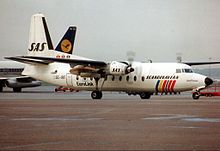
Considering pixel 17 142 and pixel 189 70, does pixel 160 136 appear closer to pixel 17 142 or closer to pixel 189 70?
pixel 17 142

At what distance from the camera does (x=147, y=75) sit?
46.6m

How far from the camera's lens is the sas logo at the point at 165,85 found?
4591cm

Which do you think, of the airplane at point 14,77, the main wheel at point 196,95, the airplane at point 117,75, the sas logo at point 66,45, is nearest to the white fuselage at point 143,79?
the airplane at point 117,75

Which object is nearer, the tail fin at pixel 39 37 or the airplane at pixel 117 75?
the airplane at pixel 117 75

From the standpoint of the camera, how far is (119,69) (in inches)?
1853

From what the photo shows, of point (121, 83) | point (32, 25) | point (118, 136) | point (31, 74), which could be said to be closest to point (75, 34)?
point (32, 25)

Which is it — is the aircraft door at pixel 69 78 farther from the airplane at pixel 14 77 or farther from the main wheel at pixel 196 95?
the airplane at pixel 14 77

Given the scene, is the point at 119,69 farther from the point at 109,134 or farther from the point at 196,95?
the point at 109,134

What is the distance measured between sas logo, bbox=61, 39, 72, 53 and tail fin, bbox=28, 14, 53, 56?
142 inches

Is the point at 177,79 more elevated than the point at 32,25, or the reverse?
the point at 32,25

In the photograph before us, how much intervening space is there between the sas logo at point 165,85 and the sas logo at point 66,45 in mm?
15586

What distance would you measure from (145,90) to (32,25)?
15.3m

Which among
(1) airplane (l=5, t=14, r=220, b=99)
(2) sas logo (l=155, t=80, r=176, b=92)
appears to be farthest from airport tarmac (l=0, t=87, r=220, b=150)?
(2) sas logo (l=155, t=80, r=176, b=92)

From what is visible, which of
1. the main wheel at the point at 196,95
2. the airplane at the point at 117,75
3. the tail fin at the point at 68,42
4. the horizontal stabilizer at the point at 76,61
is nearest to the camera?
the main wheel at the point at 196,95
